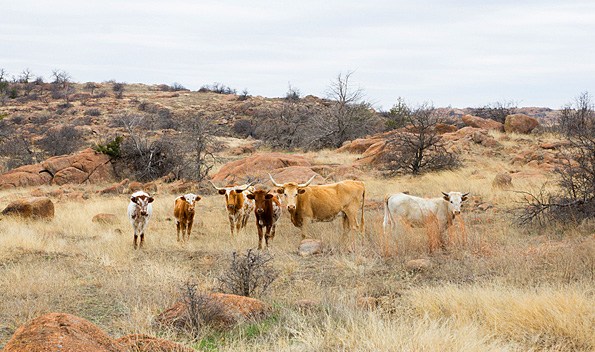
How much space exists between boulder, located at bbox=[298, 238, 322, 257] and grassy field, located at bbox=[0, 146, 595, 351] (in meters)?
0.19

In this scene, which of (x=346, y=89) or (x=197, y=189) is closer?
(x=197, y=189)

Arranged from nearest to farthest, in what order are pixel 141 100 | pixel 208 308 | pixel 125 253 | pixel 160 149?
pixel 208 308, pixel 125 253, pixel 160 149, pixel 141 100

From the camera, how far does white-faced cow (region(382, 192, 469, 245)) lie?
10.0 metres

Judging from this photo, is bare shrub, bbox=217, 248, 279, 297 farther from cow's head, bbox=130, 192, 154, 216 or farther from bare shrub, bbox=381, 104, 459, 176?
bare shrub, bbox=381, 104, 459, 176

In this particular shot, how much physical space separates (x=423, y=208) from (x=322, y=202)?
2.37m

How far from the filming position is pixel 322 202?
34.9 ft

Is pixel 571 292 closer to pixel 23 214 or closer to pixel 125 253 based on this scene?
pixel 125 253

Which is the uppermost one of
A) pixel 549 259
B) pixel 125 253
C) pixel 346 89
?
pixel 346 89

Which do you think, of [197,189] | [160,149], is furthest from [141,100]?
[197,189]

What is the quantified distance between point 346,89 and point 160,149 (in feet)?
64.1

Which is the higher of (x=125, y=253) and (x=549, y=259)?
(x=549, y=259)

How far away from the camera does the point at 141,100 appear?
6481 centimetres

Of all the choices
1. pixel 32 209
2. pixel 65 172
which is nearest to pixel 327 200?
pixel 32 209

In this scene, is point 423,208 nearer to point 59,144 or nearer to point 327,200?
point 327,200
